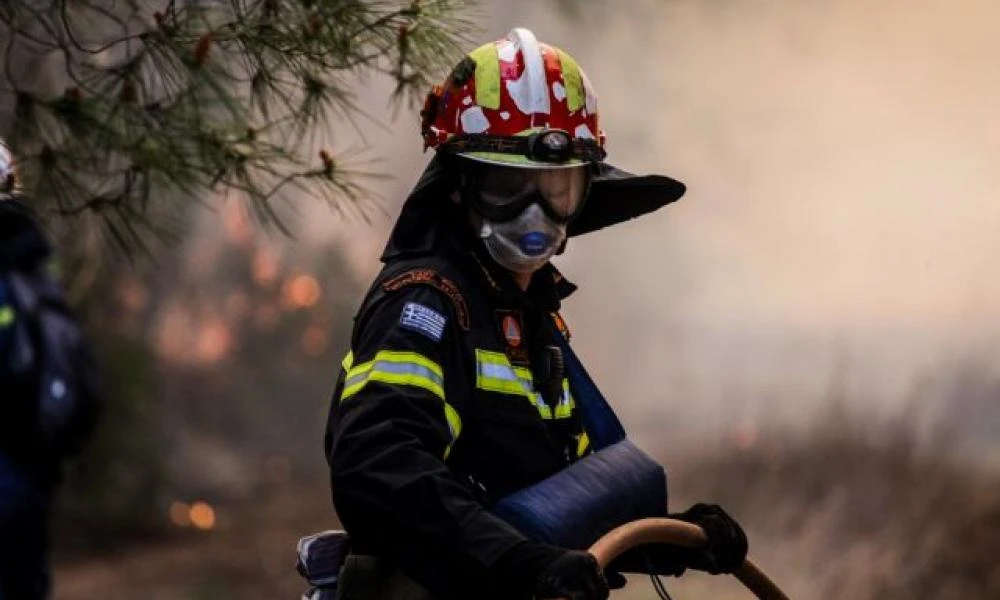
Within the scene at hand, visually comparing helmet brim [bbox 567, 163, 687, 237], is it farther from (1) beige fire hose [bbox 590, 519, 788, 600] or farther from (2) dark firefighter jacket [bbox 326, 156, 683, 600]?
(1) beige fire hose [bbox 590, 519, 788, 600]

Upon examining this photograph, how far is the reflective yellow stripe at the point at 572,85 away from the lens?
11.0 ft

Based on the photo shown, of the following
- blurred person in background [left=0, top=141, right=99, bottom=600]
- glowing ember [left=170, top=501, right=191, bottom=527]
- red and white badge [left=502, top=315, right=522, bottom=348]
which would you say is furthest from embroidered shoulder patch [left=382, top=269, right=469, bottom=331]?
glowing ember [left=170, top=501, right=191, bottom=527]

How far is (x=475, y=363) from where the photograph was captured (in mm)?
3146

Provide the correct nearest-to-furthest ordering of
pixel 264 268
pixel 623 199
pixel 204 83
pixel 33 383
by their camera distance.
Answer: pixel 623 199 < pixel 204 83 < pixel 33 383 < pixel 264 268

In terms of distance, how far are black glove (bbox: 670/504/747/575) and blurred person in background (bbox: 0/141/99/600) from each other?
2422 mm

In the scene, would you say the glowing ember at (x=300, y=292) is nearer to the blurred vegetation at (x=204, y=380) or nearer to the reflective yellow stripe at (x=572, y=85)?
the blurred vegetation at (x=204, y=380)

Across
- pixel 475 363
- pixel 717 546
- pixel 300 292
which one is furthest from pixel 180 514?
pixel 475 363

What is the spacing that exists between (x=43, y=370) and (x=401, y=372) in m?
2.51

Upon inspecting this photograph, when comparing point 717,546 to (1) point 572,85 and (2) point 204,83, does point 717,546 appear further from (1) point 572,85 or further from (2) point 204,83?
(2) point 204,83

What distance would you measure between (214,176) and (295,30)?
0.42m

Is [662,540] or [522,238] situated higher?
[522,238]

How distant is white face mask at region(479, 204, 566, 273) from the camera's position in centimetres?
325

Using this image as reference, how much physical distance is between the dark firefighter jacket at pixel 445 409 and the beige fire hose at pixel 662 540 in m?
0.14

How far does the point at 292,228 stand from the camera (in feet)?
33.4
